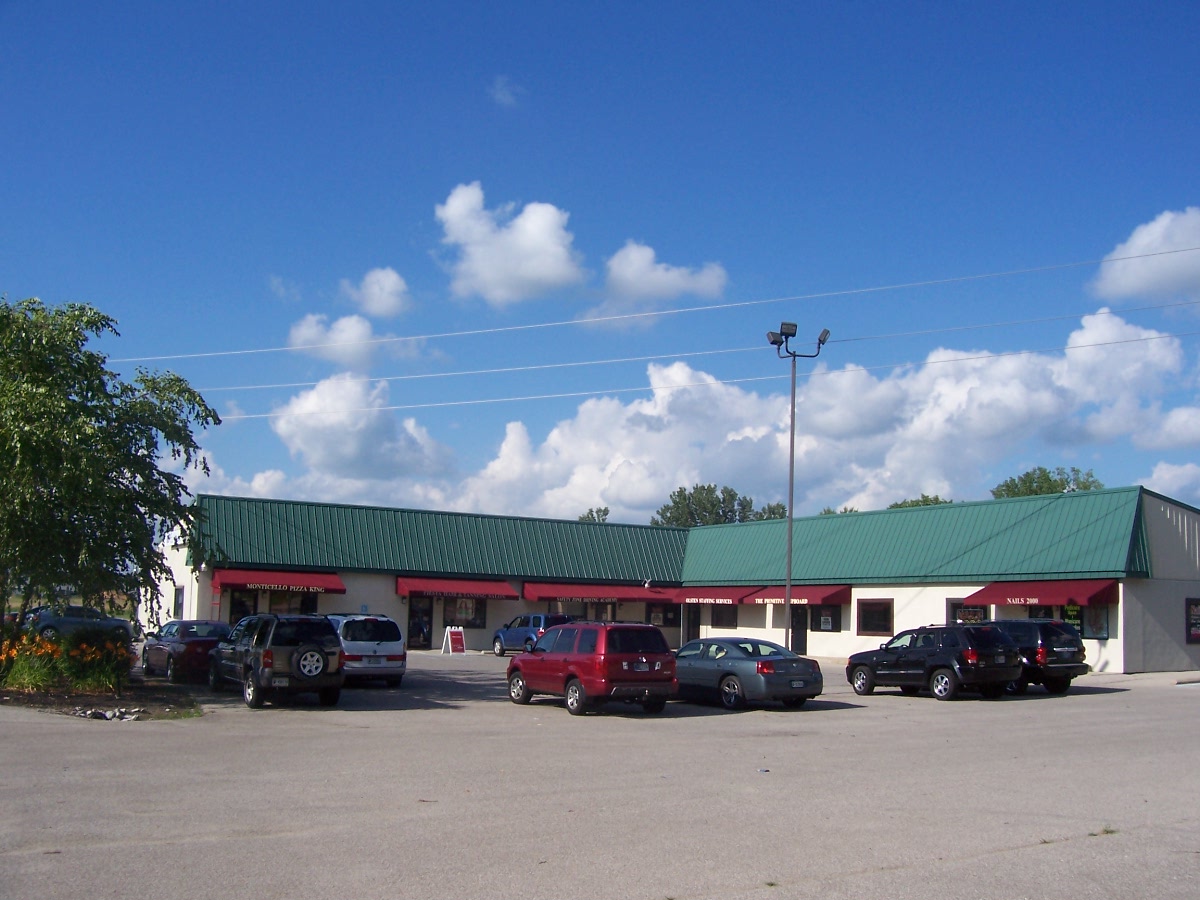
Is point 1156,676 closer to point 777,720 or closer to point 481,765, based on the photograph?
point 777,720

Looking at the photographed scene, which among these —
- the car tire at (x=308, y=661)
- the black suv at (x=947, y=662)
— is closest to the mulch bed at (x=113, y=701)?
the car tire at (x=308, y=661)

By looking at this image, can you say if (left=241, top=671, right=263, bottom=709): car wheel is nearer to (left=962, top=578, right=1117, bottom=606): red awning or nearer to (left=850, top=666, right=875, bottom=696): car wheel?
(left=850, top=666, right=875, bottom=696): car wheel

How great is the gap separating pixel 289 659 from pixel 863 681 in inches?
528

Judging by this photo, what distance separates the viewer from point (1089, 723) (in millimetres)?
19484

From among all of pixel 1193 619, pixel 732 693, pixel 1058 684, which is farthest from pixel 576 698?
pixel 1193 619

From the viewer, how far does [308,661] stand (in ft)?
66.0

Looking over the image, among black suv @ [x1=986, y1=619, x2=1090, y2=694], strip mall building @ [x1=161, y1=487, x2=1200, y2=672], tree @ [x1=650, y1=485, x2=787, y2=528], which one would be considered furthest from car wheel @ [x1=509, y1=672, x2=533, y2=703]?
tree @ [x1=650, y1=485, x2=787, y2=528]

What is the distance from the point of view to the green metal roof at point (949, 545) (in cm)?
3406

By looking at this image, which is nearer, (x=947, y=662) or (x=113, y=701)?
(x=113, y=701)

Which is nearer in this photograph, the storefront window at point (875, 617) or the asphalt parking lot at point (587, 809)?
the asphalt parking lot at point (587, 809)

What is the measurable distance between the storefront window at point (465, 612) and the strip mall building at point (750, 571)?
2.6 inches

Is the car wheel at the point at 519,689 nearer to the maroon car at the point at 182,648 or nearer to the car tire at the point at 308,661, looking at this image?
the car tire at the point at 308,661

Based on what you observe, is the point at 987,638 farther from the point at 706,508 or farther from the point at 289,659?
the point at 706,508

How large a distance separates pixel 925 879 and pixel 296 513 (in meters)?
38.9
